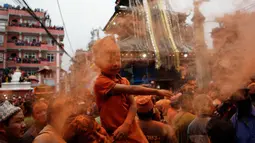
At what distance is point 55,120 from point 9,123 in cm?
64

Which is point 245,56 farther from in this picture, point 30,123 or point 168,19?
point 168,19

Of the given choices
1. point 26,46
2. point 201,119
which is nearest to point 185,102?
point 201,119

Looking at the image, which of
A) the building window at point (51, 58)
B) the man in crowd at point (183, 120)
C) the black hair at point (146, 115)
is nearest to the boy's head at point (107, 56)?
the black hair at point (146, 115)

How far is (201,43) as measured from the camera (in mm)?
7730

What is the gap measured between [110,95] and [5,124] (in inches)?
46.4

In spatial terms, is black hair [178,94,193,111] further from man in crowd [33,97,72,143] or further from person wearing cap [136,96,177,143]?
man in crowd [33,97,72,143]

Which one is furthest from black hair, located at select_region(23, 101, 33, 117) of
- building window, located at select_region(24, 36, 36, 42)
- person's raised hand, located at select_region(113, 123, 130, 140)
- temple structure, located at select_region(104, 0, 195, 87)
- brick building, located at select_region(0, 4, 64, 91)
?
building window, located at select_region(24, 36, 36, 42)

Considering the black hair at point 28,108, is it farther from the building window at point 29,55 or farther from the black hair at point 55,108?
the building window at point 29,55

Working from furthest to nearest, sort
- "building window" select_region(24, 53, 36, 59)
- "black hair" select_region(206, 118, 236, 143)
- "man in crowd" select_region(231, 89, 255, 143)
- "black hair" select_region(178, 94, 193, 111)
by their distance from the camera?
1. "building window" select_region(24, 53, 36, 59)
2. "black hair" select_region(178, 94, 193, 111)
3. "black hair" select_region(206, 118, 236, 143)
4. "man in crowd" select_region(231, 89, 255, 143)

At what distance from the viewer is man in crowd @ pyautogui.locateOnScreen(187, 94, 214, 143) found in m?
3.42

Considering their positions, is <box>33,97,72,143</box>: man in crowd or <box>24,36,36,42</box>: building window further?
<box>24,36,36,42</box>: building window

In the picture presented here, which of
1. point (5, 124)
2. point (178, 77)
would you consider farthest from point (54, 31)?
point (5, 124)

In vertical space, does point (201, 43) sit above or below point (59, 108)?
above

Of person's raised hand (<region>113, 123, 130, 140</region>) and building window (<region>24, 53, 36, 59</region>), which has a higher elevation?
building window (<region>24, 53, 36, 59</region>)
